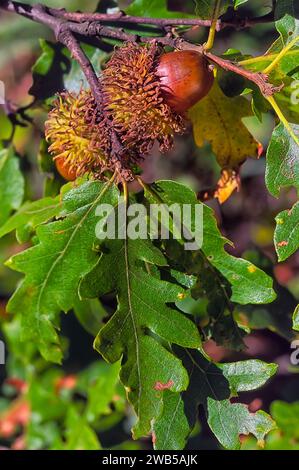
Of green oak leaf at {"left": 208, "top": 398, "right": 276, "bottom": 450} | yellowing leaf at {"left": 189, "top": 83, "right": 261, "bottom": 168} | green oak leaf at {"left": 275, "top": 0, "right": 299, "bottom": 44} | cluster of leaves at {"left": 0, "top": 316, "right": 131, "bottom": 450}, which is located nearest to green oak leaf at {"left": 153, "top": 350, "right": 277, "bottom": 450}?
green oak leaf at {"left": 208, "top": 398, "right": 276, "bottom": 450}

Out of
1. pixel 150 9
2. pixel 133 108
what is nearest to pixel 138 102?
pixel 133 108

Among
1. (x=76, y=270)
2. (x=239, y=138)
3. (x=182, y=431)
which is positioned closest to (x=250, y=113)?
(x=239, y=138)

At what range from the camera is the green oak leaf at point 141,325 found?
Answer: 49.8 inches

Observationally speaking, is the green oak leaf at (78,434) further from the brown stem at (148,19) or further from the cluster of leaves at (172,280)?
the brown stem at (148,19)

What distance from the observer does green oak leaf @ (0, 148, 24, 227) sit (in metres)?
1.74

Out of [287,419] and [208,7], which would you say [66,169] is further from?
[287,419]

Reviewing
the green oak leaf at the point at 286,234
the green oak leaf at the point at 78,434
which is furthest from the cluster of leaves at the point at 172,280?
the green oak leaf at the point at 78,434

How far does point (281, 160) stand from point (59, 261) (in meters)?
0.37

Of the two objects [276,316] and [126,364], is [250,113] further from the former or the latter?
[126,364]

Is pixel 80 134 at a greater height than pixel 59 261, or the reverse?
pixel 80 134

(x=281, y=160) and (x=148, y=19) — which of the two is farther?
(x=148, y=19)

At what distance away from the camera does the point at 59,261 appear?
4.47 ft

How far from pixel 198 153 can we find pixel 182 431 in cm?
105

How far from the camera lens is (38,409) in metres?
2.20
